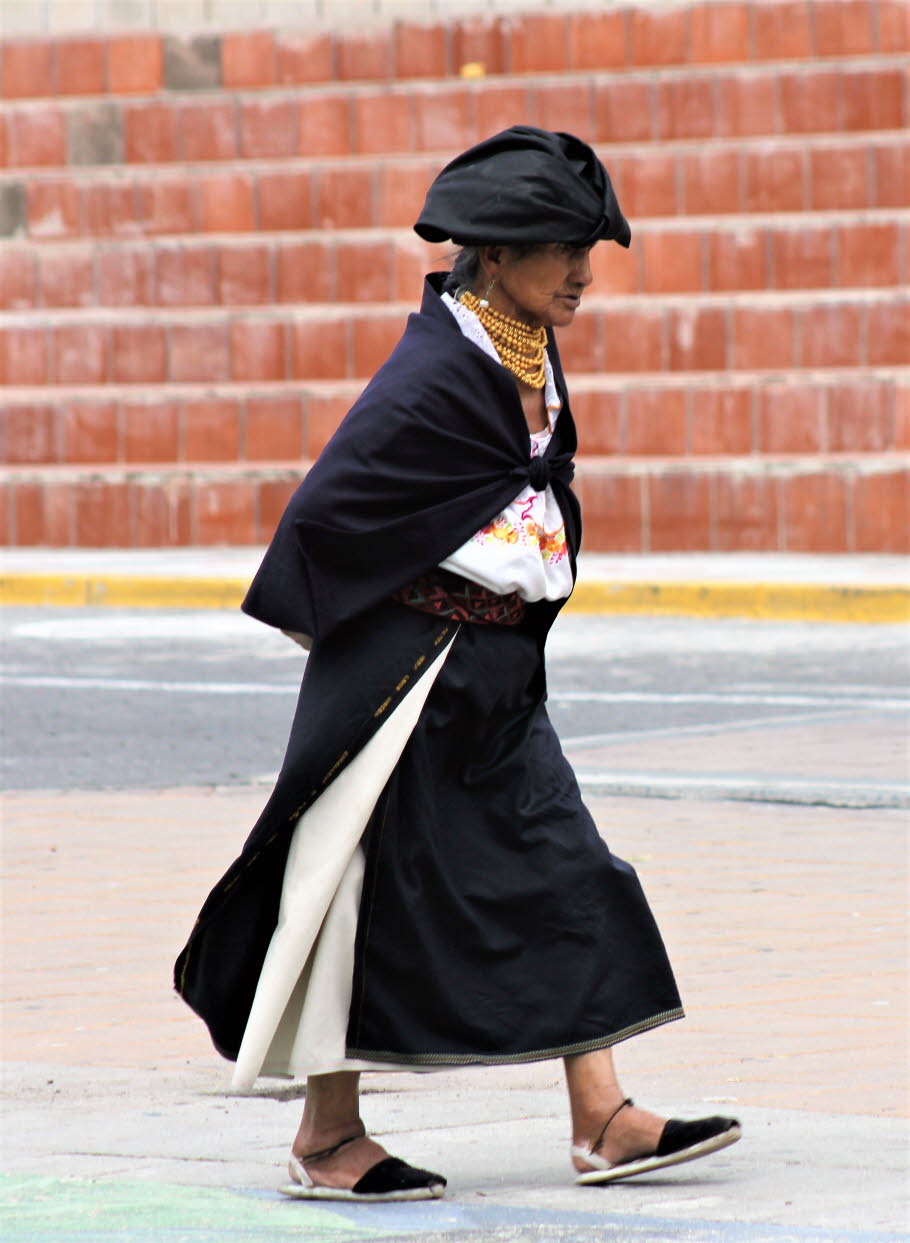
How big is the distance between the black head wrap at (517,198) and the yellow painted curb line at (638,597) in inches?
435

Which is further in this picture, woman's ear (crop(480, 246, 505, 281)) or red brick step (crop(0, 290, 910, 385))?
red brick step (crop(0, 290, 910, 385))

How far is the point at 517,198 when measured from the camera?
4.62m

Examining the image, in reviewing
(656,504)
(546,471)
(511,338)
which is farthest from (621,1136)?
(656,504)

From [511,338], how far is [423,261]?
1481 cm

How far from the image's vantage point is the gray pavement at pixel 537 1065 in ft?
14.1

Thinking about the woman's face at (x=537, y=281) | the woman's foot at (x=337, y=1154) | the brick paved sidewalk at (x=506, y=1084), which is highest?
the woman's face at (x=537, y=281)

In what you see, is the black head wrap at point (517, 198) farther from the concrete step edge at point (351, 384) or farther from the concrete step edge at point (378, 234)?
the concrete step edge at point (351, 384)

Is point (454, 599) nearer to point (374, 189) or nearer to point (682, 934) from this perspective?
point (682, 934)

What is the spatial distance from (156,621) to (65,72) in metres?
6.15

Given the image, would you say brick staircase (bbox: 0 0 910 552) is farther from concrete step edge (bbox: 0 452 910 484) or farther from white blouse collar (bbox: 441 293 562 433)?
white blouse collar (bbox: 441 293 562 433)

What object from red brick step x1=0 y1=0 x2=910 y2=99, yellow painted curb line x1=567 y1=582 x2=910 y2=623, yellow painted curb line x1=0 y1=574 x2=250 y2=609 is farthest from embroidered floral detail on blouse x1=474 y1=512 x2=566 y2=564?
red brick step x1=0 y1=0 x2=910 y2=99

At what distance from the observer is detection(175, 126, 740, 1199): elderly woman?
4512 mm

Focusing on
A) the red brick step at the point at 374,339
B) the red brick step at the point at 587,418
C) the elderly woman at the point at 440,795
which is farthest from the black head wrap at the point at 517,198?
the red brick step at the point at 374,339

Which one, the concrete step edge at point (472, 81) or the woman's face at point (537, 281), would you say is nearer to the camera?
the woman's face at point (537, 281)
